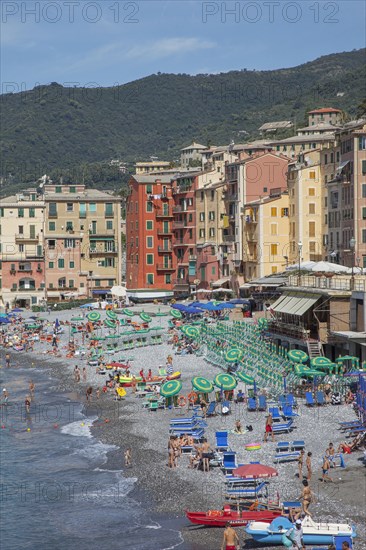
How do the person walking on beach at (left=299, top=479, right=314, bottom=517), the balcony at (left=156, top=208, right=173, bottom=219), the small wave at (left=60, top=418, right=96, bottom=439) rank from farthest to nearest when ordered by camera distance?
the balcony at (left=156, top=208, right=173, bottom=219) → the small wave at (left=60, top=418, right=96, bottom=439) → the person walking on beach at (left=299, top=479, right=314, bottom=517)

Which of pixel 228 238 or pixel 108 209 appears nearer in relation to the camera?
pixel 228 238

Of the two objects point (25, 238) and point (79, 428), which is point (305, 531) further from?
point (25, 238)

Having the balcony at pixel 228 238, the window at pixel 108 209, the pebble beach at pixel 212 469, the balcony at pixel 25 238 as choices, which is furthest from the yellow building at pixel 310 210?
the balcony at pixel 25 238

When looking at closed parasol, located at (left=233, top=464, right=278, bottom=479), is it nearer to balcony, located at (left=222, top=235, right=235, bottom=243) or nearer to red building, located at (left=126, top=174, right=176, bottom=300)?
balcony, located at (left=222, top=235, right=235, bottom=243)

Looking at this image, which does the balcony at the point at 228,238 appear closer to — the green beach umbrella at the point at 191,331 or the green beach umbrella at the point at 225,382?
the green beach umbrella at the point at 191,331

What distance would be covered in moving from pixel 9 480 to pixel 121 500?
22.1 ft

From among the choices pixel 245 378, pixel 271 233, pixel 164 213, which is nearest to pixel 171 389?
pixel 245 378

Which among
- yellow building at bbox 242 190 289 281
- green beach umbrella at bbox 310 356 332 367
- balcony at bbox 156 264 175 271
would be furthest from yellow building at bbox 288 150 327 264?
green beach umbrella at bbox 310 356 332 367

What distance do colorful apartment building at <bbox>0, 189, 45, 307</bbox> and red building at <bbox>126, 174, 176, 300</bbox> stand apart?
1037 cm

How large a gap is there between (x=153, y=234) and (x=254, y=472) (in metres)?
73.4

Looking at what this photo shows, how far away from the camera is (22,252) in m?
106

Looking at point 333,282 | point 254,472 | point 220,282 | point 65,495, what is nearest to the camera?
point 254,472

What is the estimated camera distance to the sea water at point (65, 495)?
3006 cm

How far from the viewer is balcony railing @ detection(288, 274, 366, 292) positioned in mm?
51034
